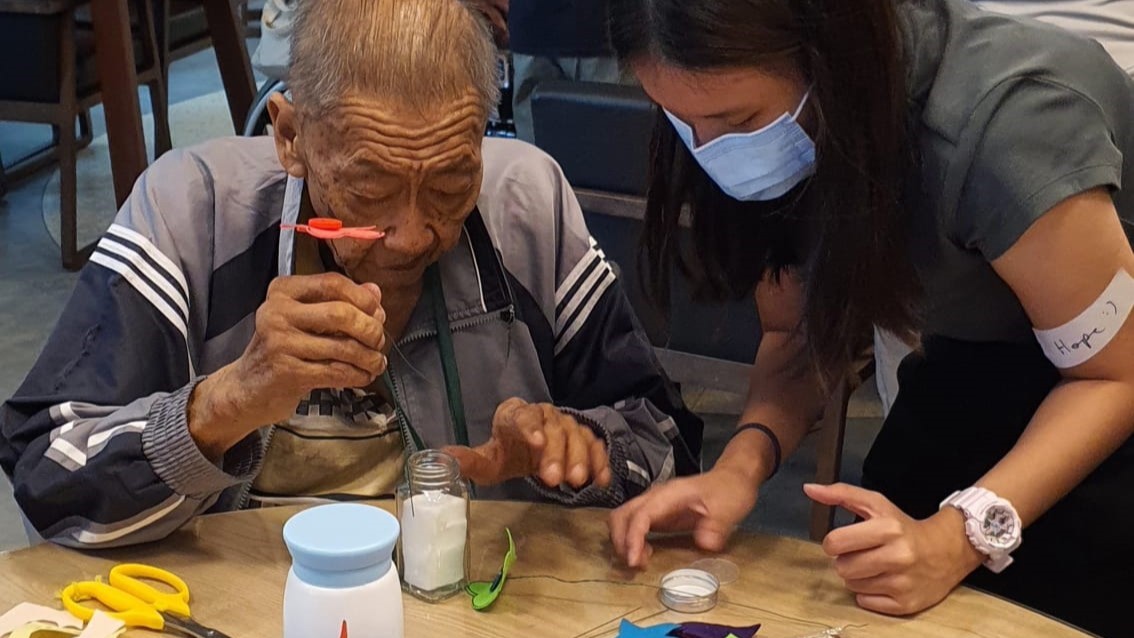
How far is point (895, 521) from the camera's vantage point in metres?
1.16

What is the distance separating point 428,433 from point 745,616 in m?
0.45

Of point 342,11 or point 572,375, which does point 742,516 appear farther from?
point 342,11

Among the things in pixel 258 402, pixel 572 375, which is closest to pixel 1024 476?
pixel 572 375

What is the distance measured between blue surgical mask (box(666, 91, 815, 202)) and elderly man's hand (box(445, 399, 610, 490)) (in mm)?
306

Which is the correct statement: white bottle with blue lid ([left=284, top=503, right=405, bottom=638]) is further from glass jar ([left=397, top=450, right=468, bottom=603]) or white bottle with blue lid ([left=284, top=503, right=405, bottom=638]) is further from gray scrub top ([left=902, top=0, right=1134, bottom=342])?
gray scrub top ([left=902, top=0, right=1134, bottom=342])

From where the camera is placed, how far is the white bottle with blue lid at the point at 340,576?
0.89 m

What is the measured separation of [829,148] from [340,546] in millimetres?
620

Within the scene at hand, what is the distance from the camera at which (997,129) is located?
122 cm

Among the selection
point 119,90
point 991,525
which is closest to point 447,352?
point 991,525

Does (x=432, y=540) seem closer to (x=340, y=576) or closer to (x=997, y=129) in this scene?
(x=340, y=576)

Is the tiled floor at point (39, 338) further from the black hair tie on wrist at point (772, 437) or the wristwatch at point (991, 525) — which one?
the wristwatch at point (991, 525)

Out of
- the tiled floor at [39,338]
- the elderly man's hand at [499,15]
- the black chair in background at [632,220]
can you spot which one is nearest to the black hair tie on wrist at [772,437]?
the elderly man's hand at [499,15]

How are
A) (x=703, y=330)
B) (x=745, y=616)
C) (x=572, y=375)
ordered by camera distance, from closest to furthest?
1. (x=745, y=616)
2. (x=572, y=375)
3. (x=703, y=330)

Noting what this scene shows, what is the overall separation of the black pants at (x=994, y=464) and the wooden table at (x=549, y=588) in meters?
0.28
